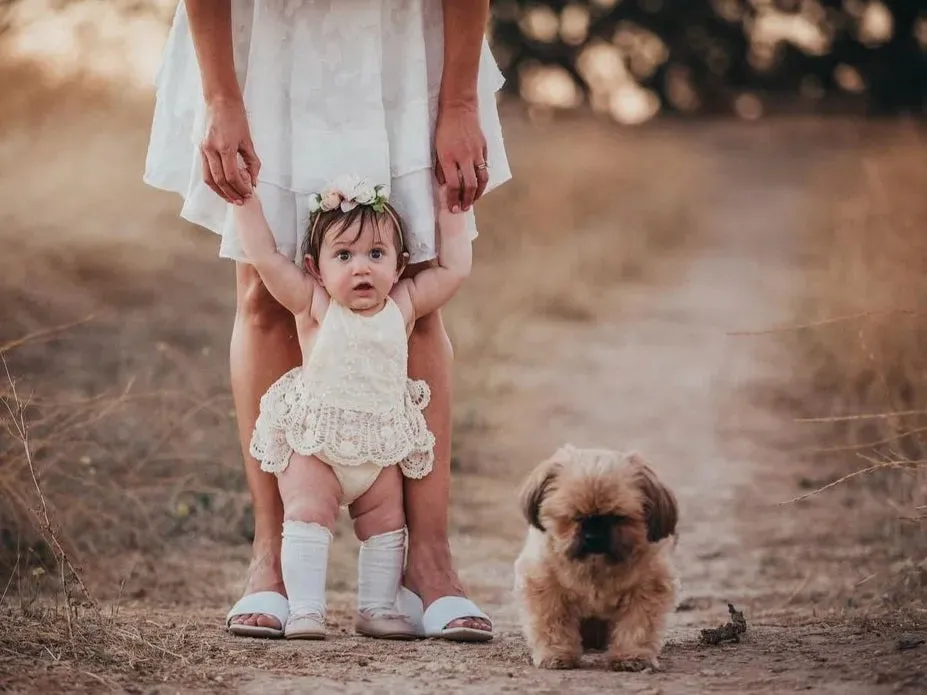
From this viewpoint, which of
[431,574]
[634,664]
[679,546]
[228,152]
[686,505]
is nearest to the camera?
[634,664]

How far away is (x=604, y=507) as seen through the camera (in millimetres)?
3188

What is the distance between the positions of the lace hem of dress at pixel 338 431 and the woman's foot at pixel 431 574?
0.62 feet

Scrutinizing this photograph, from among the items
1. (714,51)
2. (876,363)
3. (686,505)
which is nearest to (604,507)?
(686,505)

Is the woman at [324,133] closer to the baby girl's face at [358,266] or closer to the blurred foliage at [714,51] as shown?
the baby girl's face at [358,266]

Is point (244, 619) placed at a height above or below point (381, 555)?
below

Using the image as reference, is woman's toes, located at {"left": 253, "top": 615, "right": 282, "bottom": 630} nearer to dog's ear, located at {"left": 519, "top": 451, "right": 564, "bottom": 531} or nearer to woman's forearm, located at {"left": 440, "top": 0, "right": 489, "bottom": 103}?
dog's ear, located at {"left": 519, "top": 451, "right": 564, "bottom": 531}

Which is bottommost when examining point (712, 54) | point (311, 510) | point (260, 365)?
point (311, 510)

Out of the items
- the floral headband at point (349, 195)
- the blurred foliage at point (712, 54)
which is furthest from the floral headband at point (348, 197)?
the blurred foliage at point (712, 54)

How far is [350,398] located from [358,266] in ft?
0.97

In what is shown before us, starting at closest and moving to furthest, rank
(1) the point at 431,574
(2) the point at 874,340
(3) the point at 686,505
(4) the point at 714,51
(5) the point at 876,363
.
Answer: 1. (1) the point at 431,574
2. (3) the point at 686,505
3. (5) the point at 876,363
4. (2) the point at 874,340
5. (4) the point at 714,51

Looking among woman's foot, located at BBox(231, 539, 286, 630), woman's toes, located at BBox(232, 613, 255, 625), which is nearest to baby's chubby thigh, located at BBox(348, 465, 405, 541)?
woman's foot, located at BBox(231, 539, 286, 630)

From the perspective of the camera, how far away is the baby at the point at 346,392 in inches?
136

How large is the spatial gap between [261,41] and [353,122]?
0.28 meters

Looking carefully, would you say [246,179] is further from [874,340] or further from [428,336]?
[874,340]
